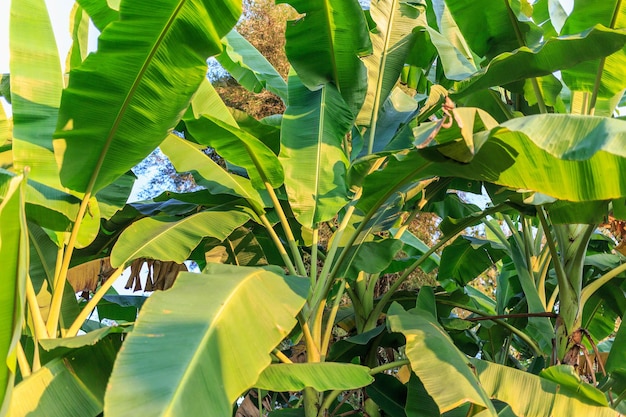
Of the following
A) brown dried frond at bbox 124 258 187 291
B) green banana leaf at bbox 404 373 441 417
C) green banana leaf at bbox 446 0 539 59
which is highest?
green banana leaf at bbox 446 0 539 59

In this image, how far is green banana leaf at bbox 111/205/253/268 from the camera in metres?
2.93

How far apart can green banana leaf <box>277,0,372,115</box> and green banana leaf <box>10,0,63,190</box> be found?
1.12 meters

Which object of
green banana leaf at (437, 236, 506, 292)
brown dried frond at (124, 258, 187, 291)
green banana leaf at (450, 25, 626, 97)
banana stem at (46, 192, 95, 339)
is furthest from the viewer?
green banana leaf at (437, 236, 506, 292)

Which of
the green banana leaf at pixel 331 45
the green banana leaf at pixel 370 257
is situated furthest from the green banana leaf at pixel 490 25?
the green banana leaf at pixel 370 257

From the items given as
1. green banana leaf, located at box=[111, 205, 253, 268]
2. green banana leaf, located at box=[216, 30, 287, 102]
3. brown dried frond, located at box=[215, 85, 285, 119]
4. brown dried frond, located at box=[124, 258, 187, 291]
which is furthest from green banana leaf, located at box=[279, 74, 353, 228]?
brown dried frond, located at box=[215, 85, 285, 119]

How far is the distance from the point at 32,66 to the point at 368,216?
1.66 metres

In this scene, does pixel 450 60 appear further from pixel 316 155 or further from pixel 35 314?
pixel 35 314

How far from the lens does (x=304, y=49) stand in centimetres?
331

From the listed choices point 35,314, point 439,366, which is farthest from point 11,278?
point 439,366

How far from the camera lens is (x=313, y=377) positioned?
2242mm


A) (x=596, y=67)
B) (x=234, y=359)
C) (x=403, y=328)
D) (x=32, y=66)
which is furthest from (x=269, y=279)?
(x=596, y=67)

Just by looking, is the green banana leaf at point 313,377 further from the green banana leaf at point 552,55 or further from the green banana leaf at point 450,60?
the green banana leaf at point 450,60

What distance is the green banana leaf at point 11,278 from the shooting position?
64.0 inches

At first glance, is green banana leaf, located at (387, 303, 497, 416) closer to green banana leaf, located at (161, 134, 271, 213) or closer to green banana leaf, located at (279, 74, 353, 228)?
green banana leaf, located at (279, 74, 353, 228)
